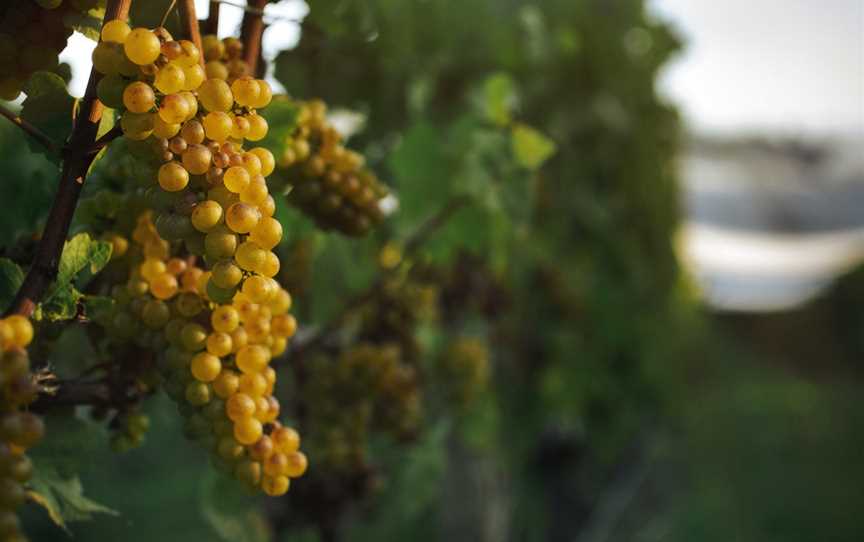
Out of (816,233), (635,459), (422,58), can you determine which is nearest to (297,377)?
(422,58)

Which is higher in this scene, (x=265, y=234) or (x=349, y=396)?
(x=265, y=234)

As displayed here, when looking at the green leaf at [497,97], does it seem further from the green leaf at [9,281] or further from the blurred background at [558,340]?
the green leaf at [9,281]

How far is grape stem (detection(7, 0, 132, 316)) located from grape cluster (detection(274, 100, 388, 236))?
0.46 metres

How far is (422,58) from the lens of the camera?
3924 millimetres

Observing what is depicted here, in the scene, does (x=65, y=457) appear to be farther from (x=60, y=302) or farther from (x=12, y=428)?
(x=12, y=428)

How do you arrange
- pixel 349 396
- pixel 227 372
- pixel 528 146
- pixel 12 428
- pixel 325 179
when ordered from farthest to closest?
1. pixel 528 146
2. pixel 349 396
3. pixel 325 179
4. pixel 227 372
5. pixel 12 428

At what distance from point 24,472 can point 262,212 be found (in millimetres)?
357

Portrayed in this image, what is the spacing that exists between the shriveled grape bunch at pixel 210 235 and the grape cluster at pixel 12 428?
200 mm

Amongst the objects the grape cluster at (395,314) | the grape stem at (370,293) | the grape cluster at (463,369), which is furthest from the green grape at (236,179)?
the grape cluster at (463,369)

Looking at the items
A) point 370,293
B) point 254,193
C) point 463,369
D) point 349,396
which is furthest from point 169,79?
point 463,369

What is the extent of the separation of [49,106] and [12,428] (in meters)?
0.42

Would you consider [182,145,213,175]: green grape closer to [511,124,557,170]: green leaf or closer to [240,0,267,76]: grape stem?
[240,0,267,76]: grape stem

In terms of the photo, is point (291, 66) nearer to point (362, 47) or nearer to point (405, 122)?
point (362, 47)

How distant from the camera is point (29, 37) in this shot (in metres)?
1.08
